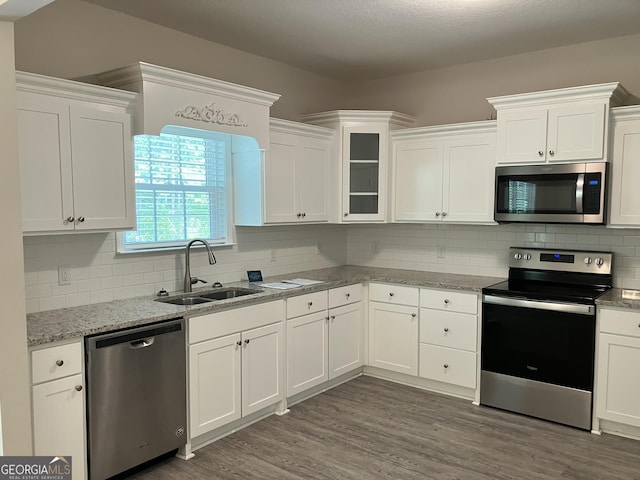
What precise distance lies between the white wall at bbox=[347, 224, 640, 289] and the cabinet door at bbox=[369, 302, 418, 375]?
66 cm

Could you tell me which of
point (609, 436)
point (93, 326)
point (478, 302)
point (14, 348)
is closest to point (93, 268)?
point (93, 326)

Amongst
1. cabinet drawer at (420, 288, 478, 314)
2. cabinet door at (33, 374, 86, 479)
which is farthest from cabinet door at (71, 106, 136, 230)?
cabinet drawer at (420, 288, 478, 314)

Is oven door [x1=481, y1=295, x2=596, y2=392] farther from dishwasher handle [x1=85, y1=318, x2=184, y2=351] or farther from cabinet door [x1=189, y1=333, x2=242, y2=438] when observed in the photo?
dishwasher handle [x1=85, y1=318, x2=184, y2=351]

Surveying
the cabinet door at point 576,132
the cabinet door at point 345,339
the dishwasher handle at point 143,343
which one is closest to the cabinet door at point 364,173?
the cabinet door at point 345,339

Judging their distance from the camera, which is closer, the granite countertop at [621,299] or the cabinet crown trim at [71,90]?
the cabinet crown trim at [71,90]

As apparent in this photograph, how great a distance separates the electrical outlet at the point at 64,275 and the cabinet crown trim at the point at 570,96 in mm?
3135

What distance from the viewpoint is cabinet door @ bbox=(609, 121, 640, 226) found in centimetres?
345

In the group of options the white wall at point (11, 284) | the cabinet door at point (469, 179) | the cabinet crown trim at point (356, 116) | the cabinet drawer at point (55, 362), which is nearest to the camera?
the white wall at point (11, 284)

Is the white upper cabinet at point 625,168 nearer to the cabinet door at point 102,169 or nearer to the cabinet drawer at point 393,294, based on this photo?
the cabinet drawer at point 393,294

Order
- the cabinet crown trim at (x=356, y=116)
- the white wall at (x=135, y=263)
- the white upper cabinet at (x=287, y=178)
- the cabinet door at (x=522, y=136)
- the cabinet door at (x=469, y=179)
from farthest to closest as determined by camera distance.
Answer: the cabinet crown trim at (x=356, y=116), the cabinet door at (x=469, y=179), the white upper cabinet at (x=287, y=178), the cabinet door at (x=522, y=136), the white wall at (x=135, y=263)

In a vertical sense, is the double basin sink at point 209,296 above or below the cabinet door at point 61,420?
above

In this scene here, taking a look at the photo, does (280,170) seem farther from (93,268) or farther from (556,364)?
(556,364)

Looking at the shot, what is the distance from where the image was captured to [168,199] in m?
3.63

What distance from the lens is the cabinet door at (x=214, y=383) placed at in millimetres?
3082
